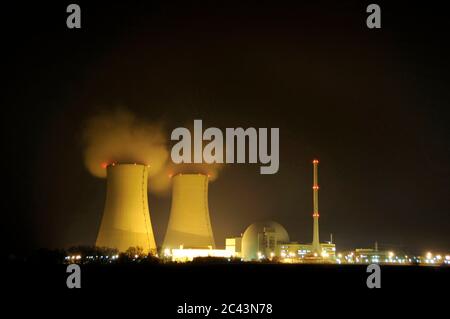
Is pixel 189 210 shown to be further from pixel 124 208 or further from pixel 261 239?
pixel 261 239

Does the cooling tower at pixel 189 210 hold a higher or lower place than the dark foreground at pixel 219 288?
higher

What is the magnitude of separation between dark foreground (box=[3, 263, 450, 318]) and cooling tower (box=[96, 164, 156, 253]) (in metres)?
7.04

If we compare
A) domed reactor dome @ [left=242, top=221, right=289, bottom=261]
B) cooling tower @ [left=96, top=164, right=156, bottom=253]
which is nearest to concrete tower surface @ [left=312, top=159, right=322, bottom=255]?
domed reactor dome @ [left=242, top=221, right=289, bottom=261]

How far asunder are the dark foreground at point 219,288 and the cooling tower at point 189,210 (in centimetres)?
939

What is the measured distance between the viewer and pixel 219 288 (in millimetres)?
19672

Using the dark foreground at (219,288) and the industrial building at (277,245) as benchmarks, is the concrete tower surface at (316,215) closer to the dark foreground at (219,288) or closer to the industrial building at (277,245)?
the industrial building at (277,245)

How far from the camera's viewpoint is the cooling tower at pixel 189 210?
1388 inches

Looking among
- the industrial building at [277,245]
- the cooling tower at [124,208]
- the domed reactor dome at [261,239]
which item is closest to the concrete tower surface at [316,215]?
the industrial building at [277,245]

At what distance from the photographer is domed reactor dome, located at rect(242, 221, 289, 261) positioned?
46188 mm

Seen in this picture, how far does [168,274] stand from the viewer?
2381cm

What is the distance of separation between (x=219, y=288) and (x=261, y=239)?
27.1 m

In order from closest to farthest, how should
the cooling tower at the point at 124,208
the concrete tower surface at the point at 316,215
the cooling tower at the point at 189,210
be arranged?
the cooling tower at the point at 124,208 → the cooling tower at the point at 189,210 → the concrete tower surface at the point at 316,215

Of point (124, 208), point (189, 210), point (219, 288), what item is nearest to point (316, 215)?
point (189, 210)
